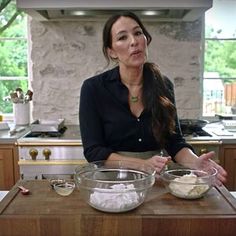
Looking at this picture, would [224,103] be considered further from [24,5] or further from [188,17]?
[24,5]

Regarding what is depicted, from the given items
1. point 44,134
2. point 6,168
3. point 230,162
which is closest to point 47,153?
point 44,134

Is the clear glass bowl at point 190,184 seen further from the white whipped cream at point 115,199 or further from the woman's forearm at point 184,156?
the woman's forearm at point 184,156

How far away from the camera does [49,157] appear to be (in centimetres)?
242

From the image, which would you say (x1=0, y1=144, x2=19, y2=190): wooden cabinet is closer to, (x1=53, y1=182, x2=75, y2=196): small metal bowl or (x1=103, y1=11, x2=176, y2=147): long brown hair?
(x1=103, y1=11, x2=176, y2=147): long brown hair

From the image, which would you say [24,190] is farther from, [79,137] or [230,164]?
[230,164]

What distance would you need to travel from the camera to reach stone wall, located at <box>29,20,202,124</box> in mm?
2934

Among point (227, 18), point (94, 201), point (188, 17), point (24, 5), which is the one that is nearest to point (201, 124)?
point (188, 17)

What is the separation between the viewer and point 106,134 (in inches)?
66.0

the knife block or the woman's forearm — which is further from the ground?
the knife block

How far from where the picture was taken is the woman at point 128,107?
5.26ft

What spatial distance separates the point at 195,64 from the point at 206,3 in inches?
34.4

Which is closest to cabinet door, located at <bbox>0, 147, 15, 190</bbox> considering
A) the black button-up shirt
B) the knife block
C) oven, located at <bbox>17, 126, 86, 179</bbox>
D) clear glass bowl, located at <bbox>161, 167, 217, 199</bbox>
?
oven, located at <bbox>17, 126, 86, 179</bbox>

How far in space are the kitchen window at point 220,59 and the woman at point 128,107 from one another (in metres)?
1.46

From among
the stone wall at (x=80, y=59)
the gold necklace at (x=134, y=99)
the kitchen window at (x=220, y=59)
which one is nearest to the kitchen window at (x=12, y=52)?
the stone wall at (x=80, y=59)
